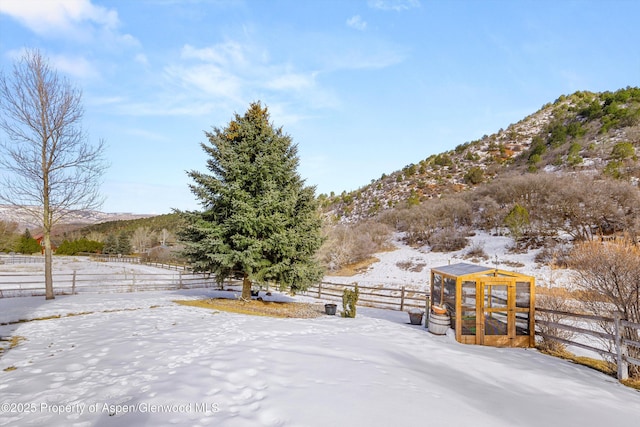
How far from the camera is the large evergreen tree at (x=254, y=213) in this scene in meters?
12.0

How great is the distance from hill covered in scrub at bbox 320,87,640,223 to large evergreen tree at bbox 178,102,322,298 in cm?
2496

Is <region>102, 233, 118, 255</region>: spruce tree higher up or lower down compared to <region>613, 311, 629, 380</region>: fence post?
lower down

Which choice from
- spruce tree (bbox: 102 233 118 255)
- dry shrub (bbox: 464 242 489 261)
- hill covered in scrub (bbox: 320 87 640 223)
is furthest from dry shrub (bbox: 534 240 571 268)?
spruce tree (bbox: 102 233 118 255)

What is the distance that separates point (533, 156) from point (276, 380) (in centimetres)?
5225

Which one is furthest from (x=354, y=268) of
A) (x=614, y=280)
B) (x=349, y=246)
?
(x=614, y=280)

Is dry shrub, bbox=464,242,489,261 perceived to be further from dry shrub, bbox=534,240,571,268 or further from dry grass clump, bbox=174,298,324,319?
dry grass clump, bbox=174,298,324,319

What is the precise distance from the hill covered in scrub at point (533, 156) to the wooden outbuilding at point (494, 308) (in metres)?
29.0

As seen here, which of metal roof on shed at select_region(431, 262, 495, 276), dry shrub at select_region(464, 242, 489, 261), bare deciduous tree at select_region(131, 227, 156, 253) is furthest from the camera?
bare deciduous tree at select_region(131, 227, 156, 253)

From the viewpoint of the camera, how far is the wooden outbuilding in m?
9.34

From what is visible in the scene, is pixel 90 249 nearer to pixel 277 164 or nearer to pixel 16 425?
pixel 277 164

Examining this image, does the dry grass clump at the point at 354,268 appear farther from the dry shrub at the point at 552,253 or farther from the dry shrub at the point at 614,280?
the dry shrub at the point at 614,280

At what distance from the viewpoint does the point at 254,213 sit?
11891 millimetres

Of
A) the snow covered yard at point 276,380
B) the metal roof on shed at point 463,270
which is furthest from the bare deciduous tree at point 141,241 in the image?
the metal roof on shed at point 463,270

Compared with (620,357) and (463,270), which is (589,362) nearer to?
(620,357)
